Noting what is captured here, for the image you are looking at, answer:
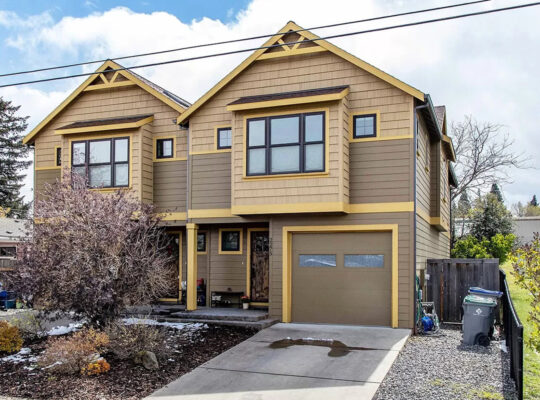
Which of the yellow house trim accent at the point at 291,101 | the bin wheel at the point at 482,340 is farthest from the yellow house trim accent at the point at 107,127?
the bin wheel at the point at 482,340

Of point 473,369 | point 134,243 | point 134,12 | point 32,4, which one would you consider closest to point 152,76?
point 134,12

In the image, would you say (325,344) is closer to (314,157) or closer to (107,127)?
(314,157)

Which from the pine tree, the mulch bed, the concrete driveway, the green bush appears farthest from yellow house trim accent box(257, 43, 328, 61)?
the pine tree

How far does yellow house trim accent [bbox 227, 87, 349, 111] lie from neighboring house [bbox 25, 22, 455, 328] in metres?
0.02

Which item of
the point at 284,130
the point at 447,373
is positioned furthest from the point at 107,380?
the point at 284,130

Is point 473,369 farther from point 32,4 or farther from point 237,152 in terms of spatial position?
point 32,4

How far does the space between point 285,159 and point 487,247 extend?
57.3ft

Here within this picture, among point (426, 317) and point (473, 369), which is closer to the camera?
point (473, 369)

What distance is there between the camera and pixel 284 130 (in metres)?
12.4

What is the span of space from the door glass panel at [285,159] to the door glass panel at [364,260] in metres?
2.42

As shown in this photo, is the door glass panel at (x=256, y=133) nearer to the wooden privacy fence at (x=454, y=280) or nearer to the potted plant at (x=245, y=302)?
the potted plant at (x=245, y=302)

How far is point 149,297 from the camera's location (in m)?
10.3

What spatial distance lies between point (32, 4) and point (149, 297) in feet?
19.8

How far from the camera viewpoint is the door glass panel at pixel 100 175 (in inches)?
576
